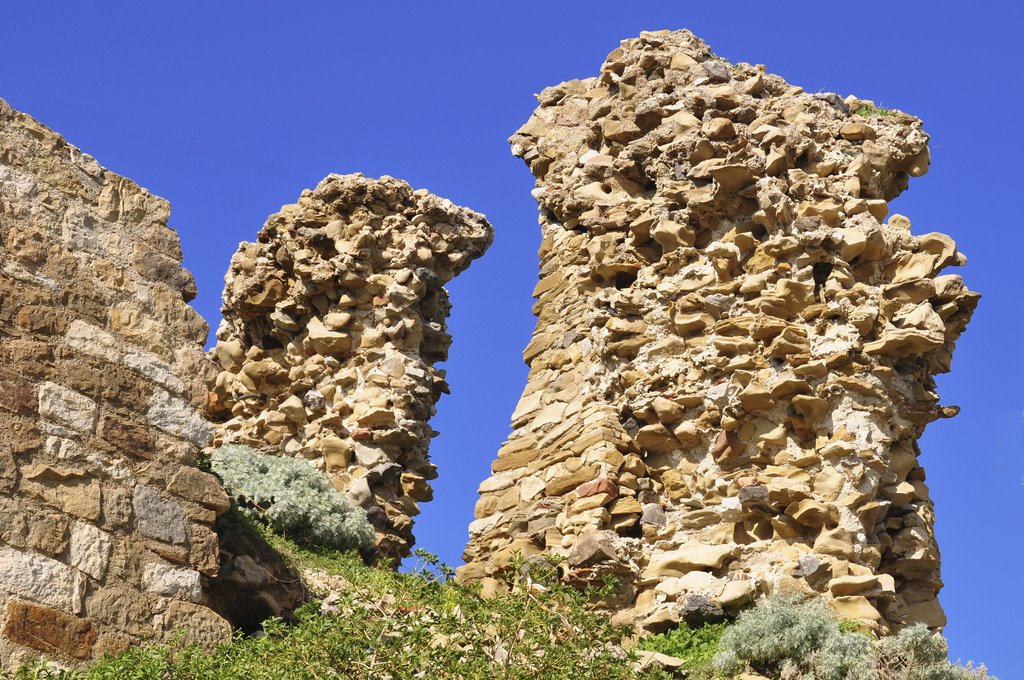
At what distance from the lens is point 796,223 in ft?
35.3

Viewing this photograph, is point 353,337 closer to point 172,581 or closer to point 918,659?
point 172,581

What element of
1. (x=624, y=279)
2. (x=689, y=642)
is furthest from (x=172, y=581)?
(x=624, y=279)

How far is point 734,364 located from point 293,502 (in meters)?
3.99

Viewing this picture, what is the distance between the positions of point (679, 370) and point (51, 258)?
4955 mm

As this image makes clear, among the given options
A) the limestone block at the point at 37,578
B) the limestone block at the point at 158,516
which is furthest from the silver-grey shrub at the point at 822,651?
the limestone block at the point at 37,578

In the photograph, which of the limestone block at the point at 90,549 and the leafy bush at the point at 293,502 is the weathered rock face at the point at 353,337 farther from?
the limestone block at the point at 90,549

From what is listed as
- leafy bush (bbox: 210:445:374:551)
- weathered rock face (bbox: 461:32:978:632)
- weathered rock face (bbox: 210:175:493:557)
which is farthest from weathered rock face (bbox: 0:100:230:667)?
weathered rock face (bbox: 210:175:493:557)

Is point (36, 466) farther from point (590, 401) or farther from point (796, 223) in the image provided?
point (796, 223)

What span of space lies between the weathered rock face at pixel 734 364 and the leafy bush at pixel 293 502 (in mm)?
1310

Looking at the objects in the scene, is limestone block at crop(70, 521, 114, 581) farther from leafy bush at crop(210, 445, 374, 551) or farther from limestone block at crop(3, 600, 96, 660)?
leafy bush at crop(210, 445, 374, 551)

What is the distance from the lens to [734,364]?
10422 mm

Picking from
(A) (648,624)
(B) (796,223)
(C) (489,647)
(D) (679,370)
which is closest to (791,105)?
(B) (796,223)

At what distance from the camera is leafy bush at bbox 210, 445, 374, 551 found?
470 inches

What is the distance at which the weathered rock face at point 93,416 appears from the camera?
6.85m
